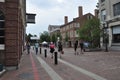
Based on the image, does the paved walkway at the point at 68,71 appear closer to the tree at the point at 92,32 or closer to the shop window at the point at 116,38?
the shop window at the point at 116,38

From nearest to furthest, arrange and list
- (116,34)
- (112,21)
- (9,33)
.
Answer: (9,33)
(116,34)
(112,21)

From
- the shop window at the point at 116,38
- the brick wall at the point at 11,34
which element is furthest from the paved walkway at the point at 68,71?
the shop window at the point at 116,38

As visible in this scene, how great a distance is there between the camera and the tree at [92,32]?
40209mm

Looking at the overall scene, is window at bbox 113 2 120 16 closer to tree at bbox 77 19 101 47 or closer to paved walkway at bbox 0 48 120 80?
tree at bbox 77 19 101 47

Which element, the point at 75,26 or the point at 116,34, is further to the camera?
the point at 75,26

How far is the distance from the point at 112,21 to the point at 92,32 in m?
3.72

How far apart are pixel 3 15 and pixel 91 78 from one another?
778 centimetres

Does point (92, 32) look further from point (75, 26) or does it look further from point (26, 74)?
point (75, 26)

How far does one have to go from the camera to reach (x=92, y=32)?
133ft

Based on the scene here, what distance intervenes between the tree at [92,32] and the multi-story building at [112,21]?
1343 mm

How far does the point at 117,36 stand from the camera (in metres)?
39.1

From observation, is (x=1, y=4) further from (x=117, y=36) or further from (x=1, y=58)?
(x=117, y=36)

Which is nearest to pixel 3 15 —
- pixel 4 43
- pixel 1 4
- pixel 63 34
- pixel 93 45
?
pixel 1 4

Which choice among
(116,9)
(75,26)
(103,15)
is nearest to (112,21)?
(116,9)
